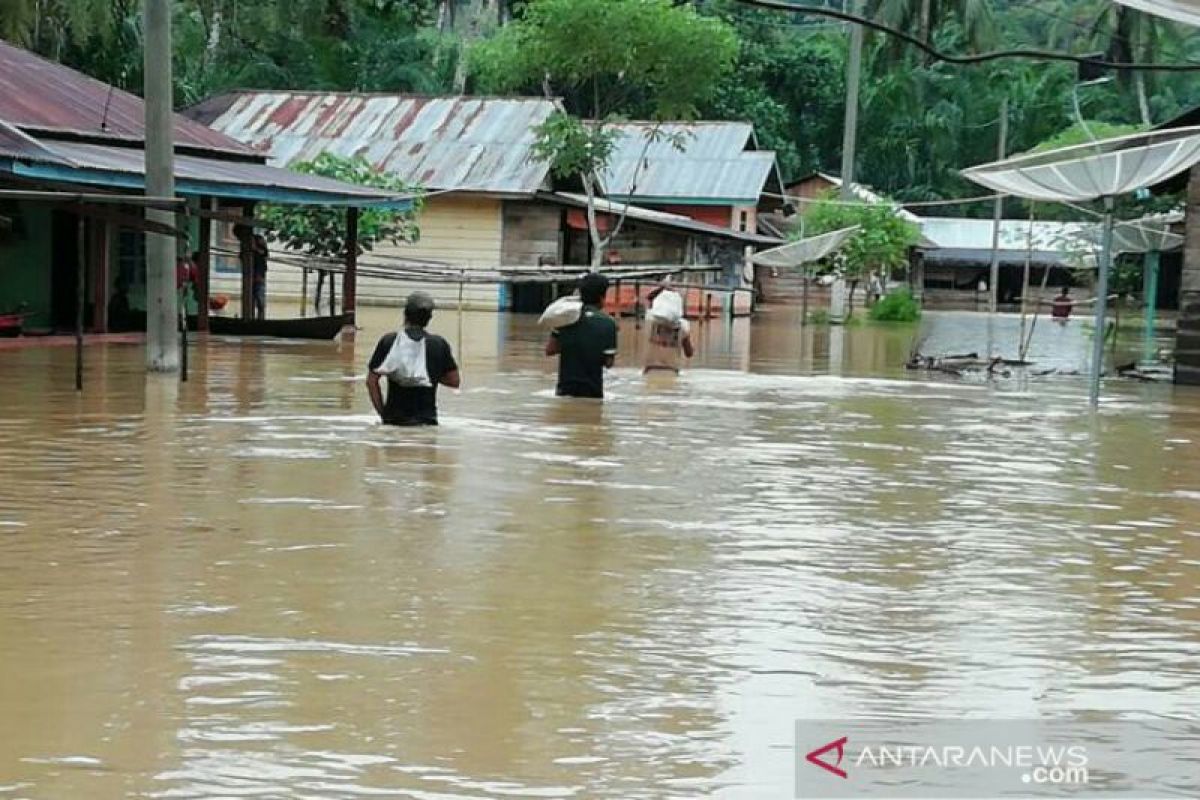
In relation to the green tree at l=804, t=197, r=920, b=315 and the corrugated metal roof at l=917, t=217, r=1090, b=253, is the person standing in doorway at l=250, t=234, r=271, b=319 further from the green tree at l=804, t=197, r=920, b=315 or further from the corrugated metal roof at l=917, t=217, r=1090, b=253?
the corrugated metal roof at l=917, t=217, r=1090, b=253

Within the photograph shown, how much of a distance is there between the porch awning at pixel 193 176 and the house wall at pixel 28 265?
1.78m

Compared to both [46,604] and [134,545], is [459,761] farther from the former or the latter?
[134,545]

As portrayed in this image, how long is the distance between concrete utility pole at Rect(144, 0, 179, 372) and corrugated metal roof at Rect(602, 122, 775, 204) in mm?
28571

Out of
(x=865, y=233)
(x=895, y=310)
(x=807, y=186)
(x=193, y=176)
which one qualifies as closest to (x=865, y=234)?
(x=865, y=233)

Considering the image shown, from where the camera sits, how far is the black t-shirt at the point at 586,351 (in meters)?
15.1

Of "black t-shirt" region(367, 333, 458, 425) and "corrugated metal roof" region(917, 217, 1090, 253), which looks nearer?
"black t-shirt" region(367, 333, 458, 425)

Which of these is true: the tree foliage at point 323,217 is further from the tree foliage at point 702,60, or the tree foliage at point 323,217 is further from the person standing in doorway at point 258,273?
the person standing in doorway at point 258,273

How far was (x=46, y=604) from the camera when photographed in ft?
23.4

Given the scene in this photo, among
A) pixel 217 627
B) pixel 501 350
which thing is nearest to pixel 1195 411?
pixel 501 350

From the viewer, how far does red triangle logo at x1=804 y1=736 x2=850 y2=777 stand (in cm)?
525

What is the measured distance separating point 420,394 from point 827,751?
8.19 metres

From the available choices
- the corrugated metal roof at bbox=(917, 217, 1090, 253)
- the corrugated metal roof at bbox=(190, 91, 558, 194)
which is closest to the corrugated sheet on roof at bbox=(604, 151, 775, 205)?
the corrugated metal roof at bbox=(190, 91, 558, 194)

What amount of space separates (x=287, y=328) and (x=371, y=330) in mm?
4419

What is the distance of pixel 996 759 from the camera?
17.7 ft
